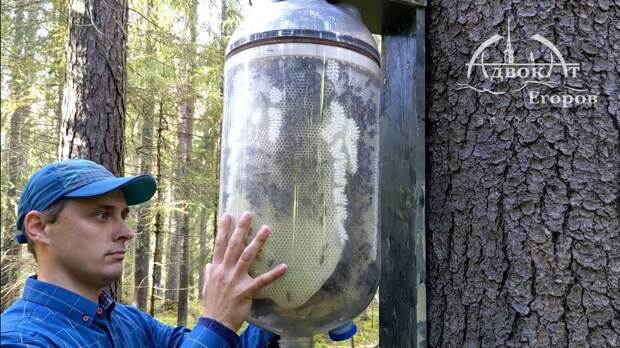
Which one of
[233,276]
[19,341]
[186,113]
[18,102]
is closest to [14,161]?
[186,113]

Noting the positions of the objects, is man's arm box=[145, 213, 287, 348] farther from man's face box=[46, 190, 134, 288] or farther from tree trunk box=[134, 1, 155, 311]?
tree trunk box=[134, 1, 155, 311]

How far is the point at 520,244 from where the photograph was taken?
1.16 m

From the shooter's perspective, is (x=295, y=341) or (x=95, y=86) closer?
(x=295, y=341)

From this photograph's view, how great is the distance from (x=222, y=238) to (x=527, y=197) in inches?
26.6

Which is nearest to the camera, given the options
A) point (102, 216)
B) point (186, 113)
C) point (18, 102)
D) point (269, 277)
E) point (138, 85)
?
point (269, 277)

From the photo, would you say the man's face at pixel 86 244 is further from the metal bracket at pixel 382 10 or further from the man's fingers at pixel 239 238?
the metal bracket at pixel 382 10

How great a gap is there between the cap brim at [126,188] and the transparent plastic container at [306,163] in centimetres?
56

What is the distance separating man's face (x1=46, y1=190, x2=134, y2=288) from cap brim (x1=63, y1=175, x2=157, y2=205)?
44 millimetres

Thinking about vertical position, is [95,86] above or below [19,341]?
above

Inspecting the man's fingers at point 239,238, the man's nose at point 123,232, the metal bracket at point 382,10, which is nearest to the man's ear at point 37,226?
the man's nose at point 123,232

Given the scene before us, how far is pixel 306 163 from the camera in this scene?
113 centimetres

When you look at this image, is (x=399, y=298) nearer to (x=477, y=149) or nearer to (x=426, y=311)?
(x=426, y=311)

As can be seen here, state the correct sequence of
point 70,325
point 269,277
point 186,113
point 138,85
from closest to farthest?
point 269,277 → point 70,325 → point 138,85 → point 186,113

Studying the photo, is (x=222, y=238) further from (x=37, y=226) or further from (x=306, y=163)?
(x=37, y=226)
